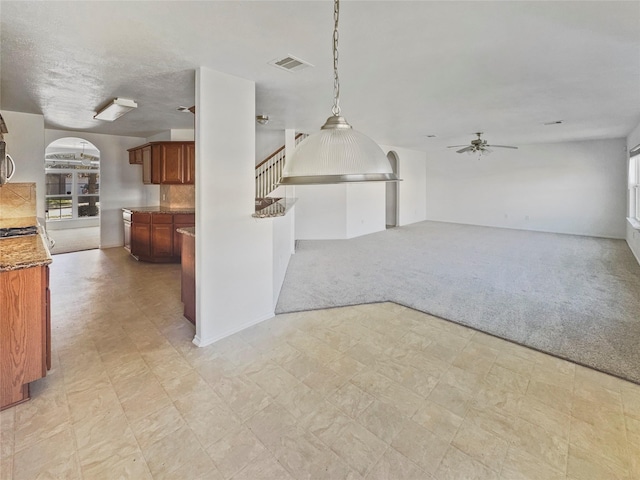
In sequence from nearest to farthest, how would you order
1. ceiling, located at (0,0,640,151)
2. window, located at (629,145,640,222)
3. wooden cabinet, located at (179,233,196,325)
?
1. ceiling, located at (0,0,640,151)
2. wooden cabinet, located at (179,233,196,325)
3. window, located at (629,145,640,222)

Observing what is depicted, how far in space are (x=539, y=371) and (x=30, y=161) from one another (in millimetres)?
6222

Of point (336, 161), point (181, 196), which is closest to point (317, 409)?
point (336, 161)

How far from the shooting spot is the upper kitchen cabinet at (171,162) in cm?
568

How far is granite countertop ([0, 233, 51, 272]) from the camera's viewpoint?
78.2 inches

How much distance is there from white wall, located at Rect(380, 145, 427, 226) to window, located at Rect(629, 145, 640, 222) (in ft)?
15.7

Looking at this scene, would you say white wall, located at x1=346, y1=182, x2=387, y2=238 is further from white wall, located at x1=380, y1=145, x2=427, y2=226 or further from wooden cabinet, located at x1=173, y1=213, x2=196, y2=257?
wooden cabinet, located at x1=173, y1=213, x2=196, y2=257

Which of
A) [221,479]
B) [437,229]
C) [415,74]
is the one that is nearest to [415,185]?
[437,229]

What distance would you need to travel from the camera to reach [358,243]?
282 inches

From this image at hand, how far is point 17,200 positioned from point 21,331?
252cm

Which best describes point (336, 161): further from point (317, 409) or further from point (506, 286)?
point (506, 286)

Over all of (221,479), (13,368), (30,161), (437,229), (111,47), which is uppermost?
(111,47)

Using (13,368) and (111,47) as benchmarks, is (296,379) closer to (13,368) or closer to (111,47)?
(13,368)

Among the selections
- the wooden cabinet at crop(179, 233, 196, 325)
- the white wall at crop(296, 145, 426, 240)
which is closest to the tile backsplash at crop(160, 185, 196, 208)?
the white wall at crop(296, 145, 426, 240)

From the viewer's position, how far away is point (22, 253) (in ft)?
7.32
